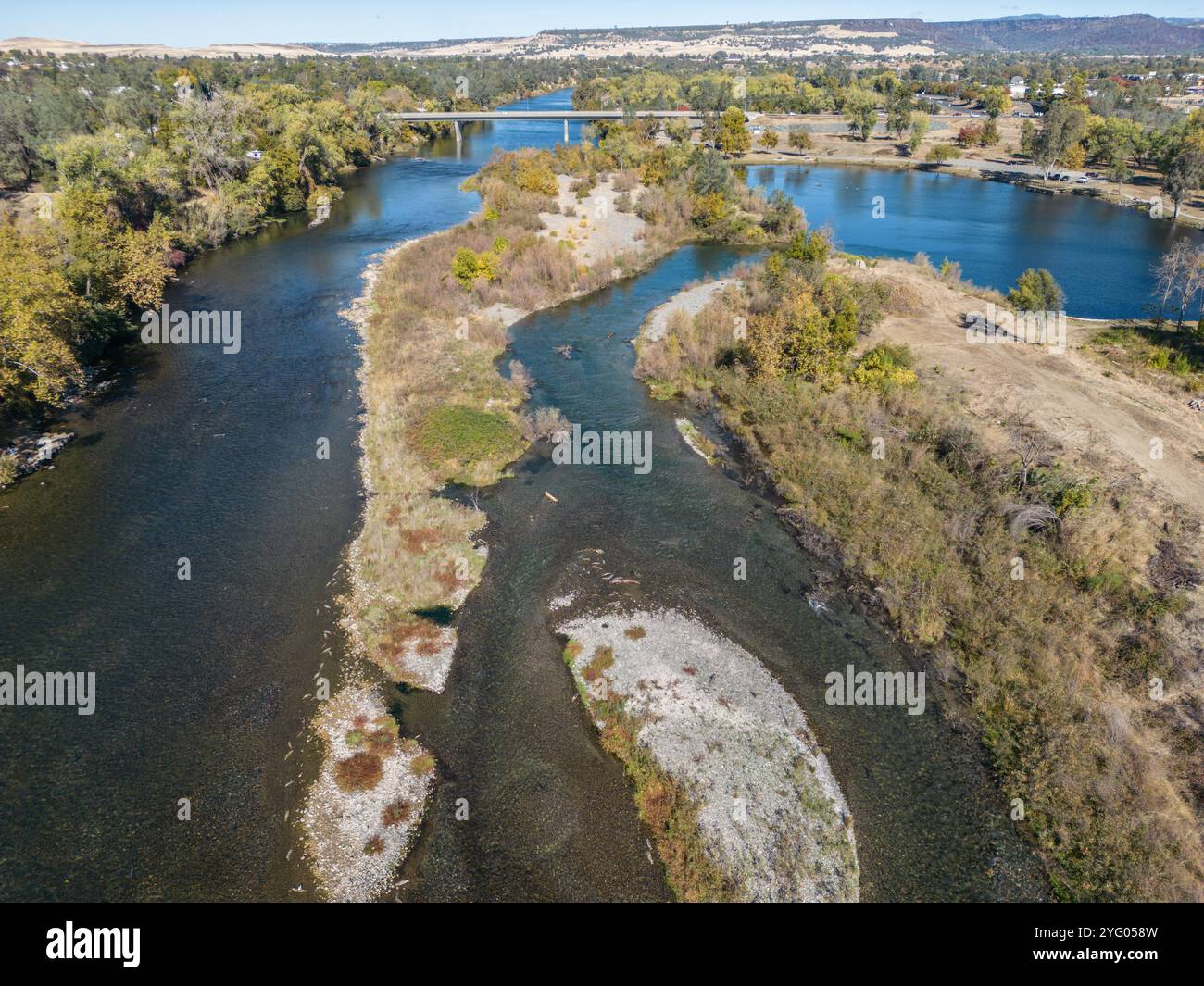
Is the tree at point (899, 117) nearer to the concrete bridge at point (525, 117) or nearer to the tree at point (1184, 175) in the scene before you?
the concrete bridge at point (525, 117)

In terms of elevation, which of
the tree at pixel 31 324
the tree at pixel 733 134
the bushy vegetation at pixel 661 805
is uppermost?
the tree at pixel 733 134

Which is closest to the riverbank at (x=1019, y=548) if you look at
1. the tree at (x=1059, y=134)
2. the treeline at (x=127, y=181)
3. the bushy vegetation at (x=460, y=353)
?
the bushy vegetation at (x=460, y=353)

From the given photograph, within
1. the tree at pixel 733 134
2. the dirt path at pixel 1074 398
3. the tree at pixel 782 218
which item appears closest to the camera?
the dirt path at pixel 1074 398

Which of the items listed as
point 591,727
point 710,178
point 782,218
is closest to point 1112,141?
point 782,218

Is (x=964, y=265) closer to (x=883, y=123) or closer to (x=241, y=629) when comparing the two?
(x=241, y=629)

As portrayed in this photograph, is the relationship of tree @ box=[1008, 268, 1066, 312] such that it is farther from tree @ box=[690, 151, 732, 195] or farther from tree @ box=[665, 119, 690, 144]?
tree @ box=[665, 119, 690, 144]

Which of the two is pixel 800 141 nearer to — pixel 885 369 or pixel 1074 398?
pixel 885 369
